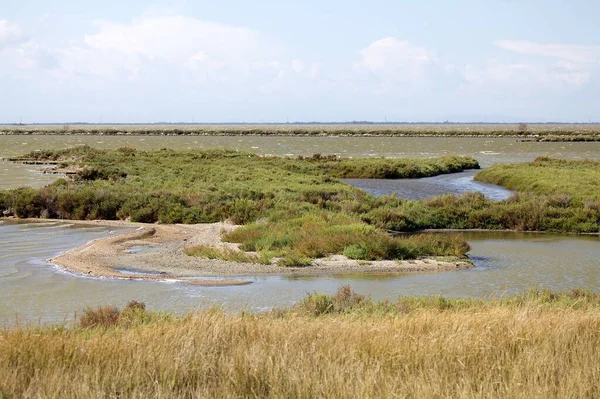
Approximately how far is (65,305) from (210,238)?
9305mm

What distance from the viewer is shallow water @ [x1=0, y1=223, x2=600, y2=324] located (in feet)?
56.3

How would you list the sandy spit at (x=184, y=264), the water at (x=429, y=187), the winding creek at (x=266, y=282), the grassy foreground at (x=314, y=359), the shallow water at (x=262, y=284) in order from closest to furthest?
the grassy foreground at (x=314, y=359) < the shallow water at (x=262, y=284) < the winding creek at (x=266, y=282) < the sandy spit at (x=184, y=264) < the water at (x=429, y=187)

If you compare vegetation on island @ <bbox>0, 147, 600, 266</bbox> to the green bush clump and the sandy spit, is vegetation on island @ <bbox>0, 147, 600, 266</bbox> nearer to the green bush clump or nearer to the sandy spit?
the green bush clump

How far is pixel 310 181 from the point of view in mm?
42406

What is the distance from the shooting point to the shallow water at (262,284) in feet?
56.3

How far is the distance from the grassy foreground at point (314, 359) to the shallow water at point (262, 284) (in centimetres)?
568

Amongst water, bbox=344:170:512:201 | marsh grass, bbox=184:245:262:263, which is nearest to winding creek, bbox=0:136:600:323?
marsh grass, bbox=184:245:262:263

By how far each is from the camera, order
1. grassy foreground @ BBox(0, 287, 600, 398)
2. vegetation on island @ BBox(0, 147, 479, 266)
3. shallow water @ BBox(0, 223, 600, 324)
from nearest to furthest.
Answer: grassy foreground @ BBox(0, 287, 600, 398)
shallow water @ BBox(0, 223, 600, 324)
vegetation on island @ BBox(0, 147, 479, 266)

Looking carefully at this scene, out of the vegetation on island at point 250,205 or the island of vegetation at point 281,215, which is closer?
the island of vegetation at point 281,215

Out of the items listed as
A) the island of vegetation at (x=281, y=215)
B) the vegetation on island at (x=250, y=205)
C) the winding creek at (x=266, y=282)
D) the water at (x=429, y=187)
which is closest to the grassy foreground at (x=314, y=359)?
the winding creek at (x=266, y=282)

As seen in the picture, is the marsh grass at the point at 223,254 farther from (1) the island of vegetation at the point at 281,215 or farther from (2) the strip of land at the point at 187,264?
(2) the strip of land at the point at 187,264

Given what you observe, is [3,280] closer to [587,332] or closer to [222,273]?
[222,273]

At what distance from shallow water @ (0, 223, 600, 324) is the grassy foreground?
568 cm

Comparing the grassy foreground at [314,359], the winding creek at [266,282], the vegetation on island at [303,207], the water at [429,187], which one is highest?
the grassy foreground at [314,359]
